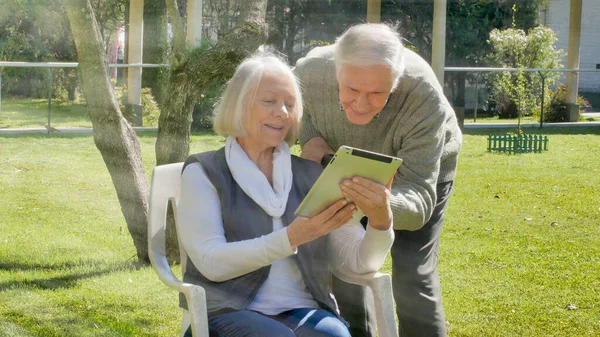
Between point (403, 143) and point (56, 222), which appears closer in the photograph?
point (403, 143)

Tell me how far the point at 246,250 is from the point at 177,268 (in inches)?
83.1

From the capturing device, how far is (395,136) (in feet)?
7.77

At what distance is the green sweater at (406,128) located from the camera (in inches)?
91.0

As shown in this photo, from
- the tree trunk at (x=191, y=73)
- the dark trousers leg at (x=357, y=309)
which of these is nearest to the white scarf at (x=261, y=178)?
the dark trousers leg at (x=357, y=309)

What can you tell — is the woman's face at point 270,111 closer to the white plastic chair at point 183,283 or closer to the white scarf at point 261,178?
the white scarf at point 261,178

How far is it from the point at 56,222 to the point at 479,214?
9.02ft

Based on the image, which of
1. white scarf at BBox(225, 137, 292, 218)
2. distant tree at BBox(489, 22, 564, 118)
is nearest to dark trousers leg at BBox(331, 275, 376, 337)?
white scarf at BBox(225, 137, 292, 218)

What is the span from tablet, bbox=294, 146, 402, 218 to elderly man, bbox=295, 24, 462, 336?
0.03 m

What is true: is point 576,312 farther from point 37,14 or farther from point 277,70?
point 37,14

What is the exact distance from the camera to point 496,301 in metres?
3.94

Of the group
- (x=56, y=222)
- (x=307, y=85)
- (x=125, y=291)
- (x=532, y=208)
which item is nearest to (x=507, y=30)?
(x=532, y=208)

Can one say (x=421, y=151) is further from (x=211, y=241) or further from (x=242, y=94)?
(x=211, y=241)

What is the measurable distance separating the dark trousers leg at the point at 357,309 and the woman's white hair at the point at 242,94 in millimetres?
682

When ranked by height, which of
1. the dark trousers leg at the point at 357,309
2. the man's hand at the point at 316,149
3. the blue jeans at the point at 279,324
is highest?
the man's hand at the point at 316,149
